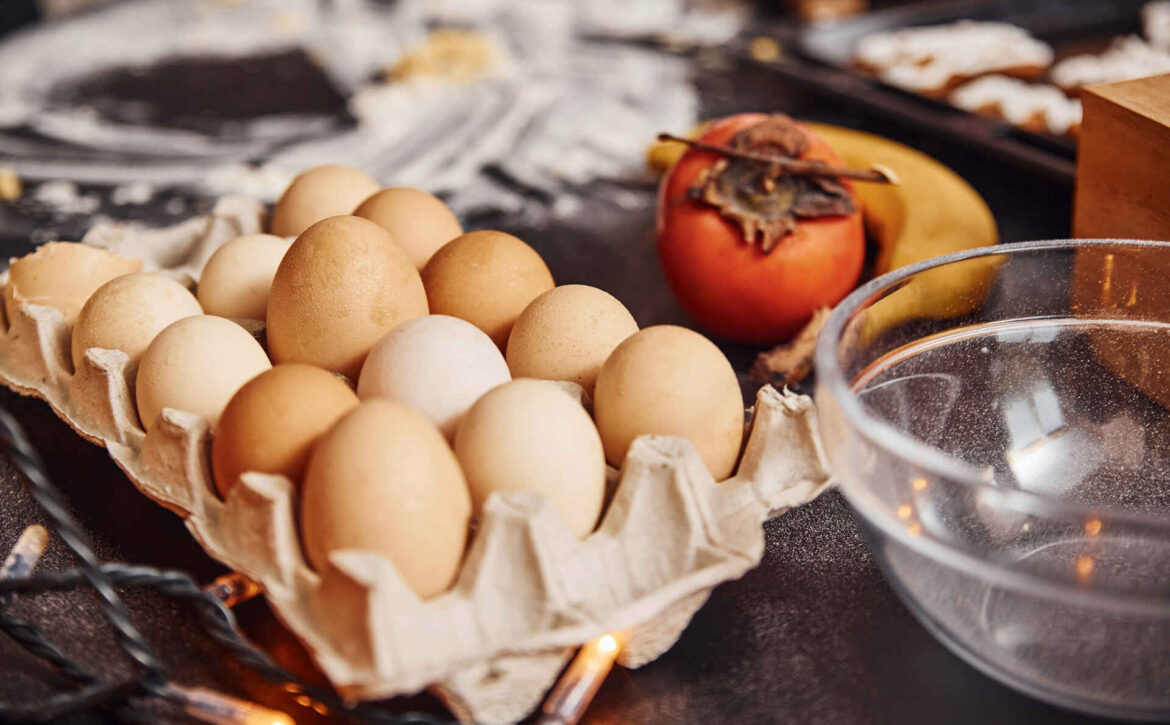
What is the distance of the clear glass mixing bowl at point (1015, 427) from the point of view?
539 mm

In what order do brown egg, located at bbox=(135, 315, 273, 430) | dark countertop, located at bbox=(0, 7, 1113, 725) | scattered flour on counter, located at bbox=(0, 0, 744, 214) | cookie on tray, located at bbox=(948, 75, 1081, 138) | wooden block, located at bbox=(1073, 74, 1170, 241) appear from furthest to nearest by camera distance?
scattered flour on counter, located at bbox=(0, 0, 744, 214)
cookie on tray, located at bbox=(948, 75, 1081, 138)
wooden block, located at bbox=(1073, 74, 1170, 241)
brown egg, located at bbox=(135, 315, 273, 430)
dark countertop, located at bbox=(0, 7, 1113, 725)

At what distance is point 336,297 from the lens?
0.69 metres

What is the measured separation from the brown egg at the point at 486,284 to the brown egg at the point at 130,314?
8.6 inches

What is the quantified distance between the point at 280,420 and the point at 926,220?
2.71 ft

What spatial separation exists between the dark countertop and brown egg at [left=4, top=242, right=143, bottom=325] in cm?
13

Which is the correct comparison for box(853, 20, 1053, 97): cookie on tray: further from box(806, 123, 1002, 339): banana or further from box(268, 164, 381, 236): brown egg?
box(268, 164, 381, 236): brown egg

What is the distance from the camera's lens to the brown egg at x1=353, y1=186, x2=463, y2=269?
0.84 m

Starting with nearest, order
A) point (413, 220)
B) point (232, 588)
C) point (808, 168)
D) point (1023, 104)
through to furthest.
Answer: point (232, 588)
point (413, 220)
point (808, 168)
point (1023, 104)

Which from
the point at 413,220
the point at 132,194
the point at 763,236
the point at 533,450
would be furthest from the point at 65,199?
the point at 533,450

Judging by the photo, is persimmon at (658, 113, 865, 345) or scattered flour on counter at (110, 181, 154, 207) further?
scattered flour on counter at (110, 181, 154, 207)

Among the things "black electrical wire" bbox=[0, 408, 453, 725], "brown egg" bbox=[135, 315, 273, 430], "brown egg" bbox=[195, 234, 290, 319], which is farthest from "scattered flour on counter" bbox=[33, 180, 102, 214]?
"black electrical wire" bbox=[0, 408, 453, 725]

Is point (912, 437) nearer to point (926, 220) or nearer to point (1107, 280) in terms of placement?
point (1107, 280)

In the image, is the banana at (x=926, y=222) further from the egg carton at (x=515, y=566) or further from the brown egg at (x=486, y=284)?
the brown egg at (x=486, y=284)

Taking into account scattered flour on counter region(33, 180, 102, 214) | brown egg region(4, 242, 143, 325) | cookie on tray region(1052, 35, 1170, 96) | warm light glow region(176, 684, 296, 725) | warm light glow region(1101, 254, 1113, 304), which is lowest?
scattered flour on counter region(33, 180, 102, 214)
